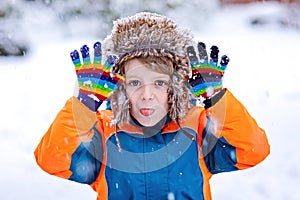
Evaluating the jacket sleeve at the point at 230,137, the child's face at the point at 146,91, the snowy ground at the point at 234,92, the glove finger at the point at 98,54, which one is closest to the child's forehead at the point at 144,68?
the child's face at the point at 146,91

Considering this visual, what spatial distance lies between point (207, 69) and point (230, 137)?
27 centimetres

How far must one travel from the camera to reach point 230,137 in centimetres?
212

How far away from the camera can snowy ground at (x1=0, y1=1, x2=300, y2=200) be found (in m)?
3.71

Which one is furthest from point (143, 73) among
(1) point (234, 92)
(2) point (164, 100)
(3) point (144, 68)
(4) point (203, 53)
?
(1) point (234, 92)

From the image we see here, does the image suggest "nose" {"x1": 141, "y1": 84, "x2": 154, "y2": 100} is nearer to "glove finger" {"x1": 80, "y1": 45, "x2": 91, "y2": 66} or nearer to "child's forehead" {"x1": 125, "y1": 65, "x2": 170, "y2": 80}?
"child's forehead" {"x1": 125, "y1": 65, "x2": 170, "y2": 80}

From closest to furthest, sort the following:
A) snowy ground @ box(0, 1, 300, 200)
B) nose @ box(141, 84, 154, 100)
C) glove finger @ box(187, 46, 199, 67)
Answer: nose @ box(141, 84, 154, 100)
glove finger @ box(187, 46, 199, 67)
snowy ground @ box(0, 1, 300, 200)

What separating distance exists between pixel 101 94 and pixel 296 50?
5.09 m

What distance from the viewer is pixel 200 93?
7.20 feet

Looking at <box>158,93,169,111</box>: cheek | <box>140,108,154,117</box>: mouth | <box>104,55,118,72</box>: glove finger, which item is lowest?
<box>140,108,154,117</box>: mouth

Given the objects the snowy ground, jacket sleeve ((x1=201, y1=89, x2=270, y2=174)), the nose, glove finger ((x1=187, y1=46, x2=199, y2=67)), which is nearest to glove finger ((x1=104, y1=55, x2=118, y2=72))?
the nose

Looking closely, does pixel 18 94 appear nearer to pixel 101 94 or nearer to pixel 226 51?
pixel 226 51

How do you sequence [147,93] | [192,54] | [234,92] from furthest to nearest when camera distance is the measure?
[234,92] → [192,54] → [147,93]

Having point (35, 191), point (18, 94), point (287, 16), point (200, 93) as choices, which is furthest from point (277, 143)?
point (287, 16)

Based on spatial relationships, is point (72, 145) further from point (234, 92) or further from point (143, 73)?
point (234, 92)
